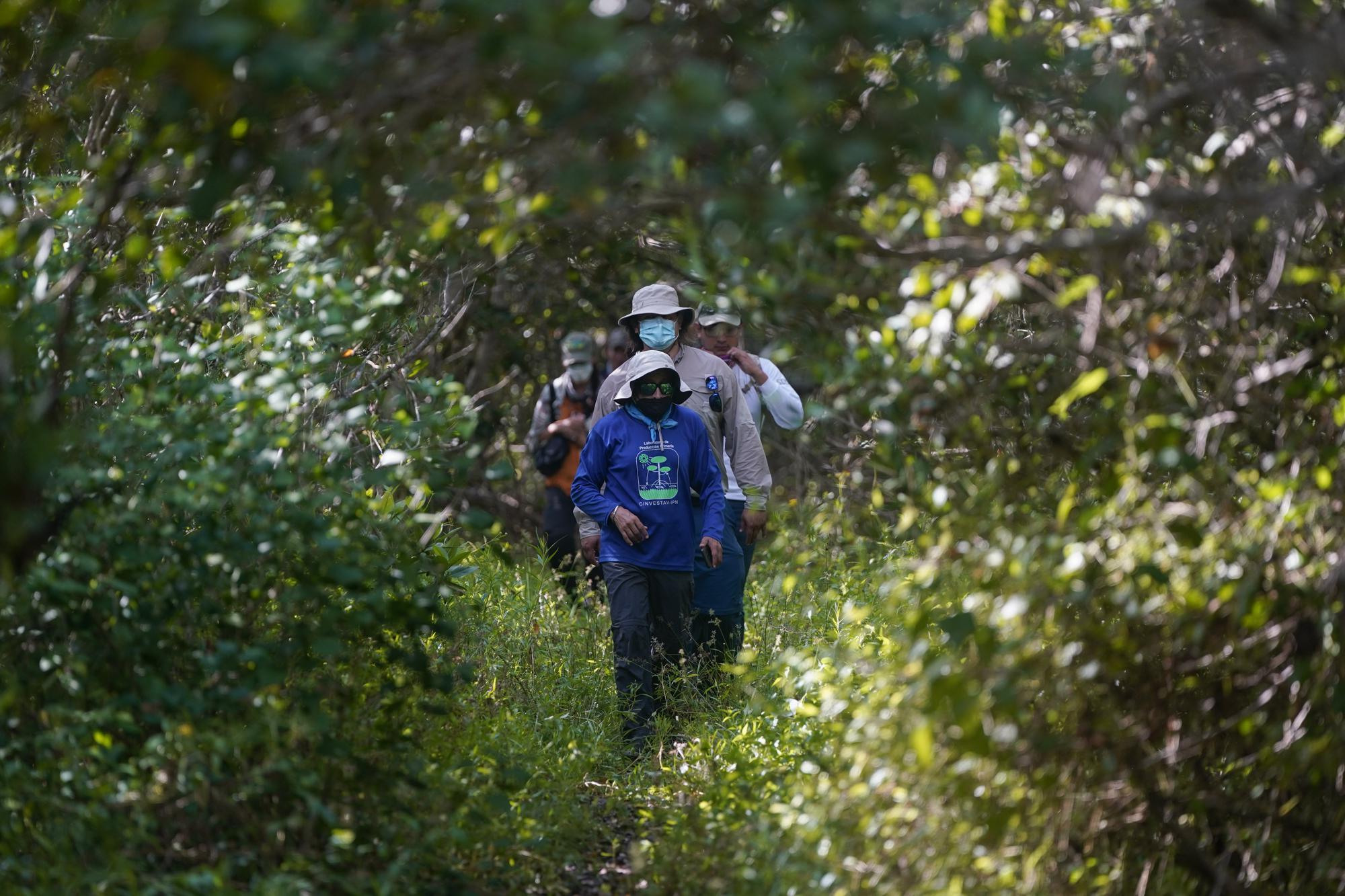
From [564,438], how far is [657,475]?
2513 millimetres

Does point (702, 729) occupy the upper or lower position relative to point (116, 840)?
lower

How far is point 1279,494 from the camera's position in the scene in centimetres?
297

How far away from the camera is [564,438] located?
8.57m

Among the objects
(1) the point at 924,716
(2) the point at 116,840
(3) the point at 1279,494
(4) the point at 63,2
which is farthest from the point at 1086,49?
(2) the point at 116,840

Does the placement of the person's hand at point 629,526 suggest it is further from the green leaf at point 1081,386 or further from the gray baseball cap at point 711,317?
the green leaf at point 1081,386

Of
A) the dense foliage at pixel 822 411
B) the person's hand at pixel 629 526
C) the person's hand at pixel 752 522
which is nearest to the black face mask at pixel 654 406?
the person's hand at pixel 629 526

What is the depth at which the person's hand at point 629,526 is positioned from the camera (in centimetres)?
606

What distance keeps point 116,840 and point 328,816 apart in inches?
19.5

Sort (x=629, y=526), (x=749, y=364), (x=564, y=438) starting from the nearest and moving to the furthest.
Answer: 1. (x=629, y=526)
2. (x=749, y=364)
3. (x=564, y=438)

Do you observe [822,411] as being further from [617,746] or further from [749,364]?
[749,364]

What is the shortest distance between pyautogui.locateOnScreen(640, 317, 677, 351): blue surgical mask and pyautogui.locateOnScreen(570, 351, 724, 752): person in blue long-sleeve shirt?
43 cm

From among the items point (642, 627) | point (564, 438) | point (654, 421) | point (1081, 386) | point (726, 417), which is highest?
point (1081, 386)

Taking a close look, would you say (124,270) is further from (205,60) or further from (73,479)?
(205,60)

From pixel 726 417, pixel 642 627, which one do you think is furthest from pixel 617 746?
pixel 726 417
